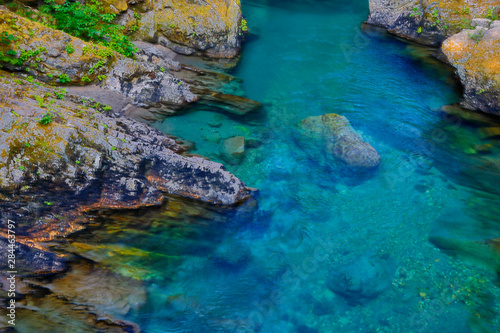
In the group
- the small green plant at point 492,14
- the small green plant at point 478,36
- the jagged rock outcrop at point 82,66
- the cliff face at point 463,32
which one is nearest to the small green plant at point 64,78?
the jagged rock outcrop at point 82,66

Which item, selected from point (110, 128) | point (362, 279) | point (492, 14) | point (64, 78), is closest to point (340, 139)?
point (362, 279)

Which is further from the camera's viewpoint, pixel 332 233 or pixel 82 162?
pixel 332 233

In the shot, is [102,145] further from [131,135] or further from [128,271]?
[128,271]

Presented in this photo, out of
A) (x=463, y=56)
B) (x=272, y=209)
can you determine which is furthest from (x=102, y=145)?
(x=463, y=56)

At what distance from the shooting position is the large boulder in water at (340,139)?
8.91 m

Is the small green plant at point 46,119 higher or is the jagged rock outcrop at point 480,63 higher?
the jagged rock outcrop at point 480,63

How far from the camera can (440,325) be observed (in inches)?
224

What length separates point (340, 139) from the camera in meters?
9.31

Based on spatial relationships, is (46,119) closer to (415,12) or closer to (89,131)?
Result: (89,131)

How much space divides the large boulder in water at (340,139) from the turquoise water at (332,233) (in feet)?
1.21

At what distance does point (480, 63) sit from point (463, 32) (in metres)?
1.79

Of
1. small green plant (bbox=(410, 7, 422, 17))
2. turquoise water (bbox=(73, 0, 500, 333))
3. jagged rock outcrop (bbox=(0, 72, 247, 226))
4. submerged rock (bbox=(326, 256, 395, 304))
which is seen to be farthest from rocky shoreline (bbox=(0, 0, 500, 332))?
submerged rock (bbox=(326, 256, 395, 304))

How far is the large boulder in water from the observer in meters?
8.91

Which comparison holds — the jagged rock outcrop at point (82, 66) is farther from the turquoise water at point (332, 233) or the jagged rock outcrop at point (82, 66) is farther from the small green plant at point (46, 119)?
the small green plant at point (46, 119)
